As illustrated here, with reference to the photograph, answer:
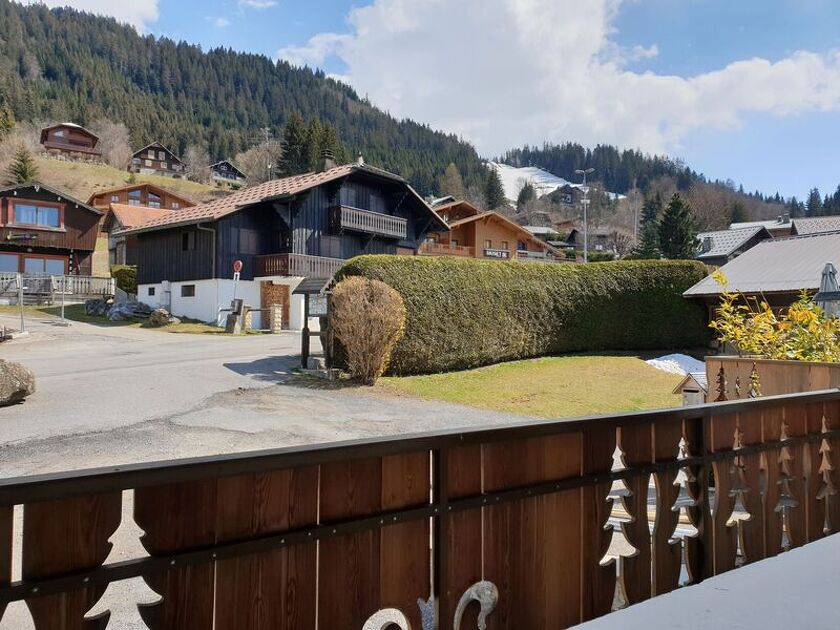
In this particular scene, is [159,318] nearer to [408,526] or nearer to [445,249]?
[445,249]

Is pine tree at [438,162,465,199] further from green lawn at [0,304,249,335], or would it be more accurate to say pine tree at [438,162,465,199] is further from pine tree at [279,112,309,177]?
green lawn at [0,304,249,335]

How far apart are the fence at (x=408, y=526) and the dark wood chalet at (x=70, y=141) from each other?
3392 inches

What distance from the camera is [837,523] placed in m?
3.52

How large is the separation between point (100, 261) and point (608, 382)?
42.4 metres

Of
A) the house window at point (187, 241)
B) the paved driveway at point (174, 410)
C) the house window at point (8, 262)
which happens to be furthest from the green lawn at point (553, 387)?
the house window at point (8, 262)

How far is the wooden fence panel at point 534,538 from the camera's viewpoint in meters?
2.12

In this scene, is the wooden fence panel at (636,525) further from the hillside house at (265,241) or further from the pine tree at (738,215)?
the pine tree at (738,215)

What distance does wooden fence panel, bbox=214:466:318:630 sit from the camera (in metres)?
1.61

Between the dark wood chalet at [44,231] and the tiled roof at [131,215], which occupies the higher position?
the tiled roof at [131,215]

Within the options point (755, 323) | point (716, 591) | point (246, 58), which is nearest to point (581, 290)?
point (755, 323)

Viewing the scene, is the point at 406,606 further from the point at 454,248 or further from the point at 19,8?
the point at 19,8

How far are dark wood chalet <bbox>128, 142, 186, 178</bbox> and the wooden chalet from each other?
51141mm

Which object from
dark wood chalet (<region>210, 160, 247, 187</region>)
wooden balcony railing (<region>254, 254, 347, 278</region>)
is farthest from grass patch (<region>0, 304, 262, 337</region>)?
dark wood chalet (<region>210, 160, 247, 187</region>)

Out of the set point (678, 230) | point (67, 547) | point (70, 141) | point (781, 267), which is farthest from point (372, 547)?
point (70, 141)
